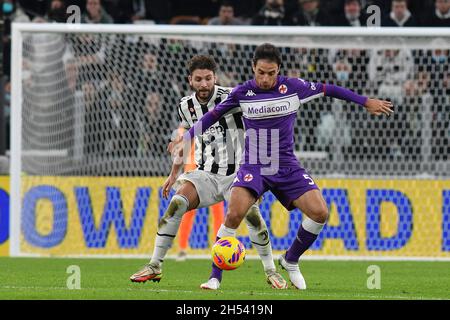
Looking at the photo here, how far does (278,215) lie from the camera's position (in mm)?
13461

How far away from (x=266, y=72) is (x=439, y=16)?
23.1 feet

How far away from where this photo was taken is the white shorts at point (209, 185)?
9281 millimetres

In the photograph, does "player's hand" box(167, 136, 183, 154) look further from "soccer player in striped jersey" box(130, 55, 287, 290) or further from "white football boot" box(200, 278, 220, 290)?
"white football boot" box(200, 278, 220, 290)

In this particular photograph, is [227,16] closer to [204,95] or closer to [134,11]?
[134,11]

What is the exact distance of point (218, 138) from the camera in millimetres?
9531

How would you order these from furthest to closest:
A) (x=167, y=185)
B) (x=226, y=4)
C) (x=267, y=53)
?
1. (x=226, y=4)
2. (x=167, y=185)
3. (x=267, y=53)

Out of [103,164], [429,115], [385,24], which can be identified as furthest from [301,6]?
[103,164]

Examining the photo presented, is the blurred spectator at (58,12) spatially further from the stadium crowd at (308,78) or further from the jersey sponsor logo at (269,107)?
the jersey sponsor logo at (269,107)

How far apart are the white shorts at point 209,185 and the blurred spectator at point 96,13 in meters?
6.18

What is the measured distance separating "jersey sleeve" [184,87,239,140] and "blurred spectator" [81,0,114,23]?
259 inches

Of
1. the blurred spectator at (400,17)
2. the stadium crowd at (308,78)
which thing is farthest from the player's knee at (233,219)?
the blurred spectator at (400,17)

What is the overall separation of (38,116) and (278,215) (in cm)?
305

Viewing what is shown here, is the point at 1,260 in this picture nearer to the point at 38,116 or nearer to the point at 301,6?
the point at 38,116

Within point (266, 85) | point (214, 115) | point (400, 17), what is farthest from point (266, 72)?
point (400, 17)
